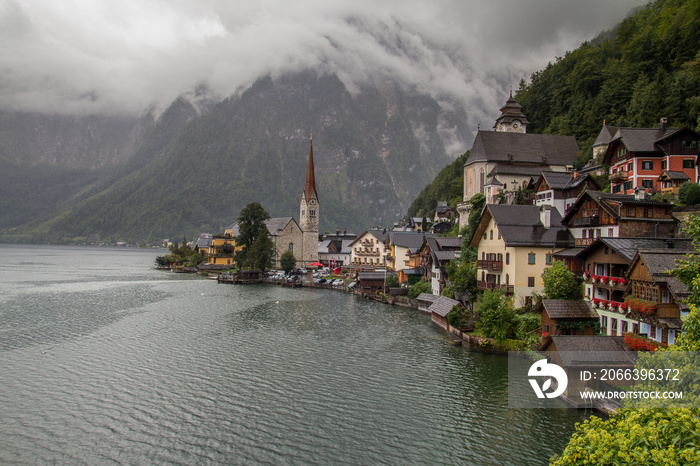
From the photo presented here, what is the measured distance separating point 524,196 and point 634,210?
26.7m

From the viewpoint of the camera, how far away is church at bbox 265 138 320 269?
12169cm

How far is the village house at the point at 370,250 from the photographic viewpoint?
100062 mm

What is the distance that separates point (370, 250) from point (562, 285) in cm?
6788

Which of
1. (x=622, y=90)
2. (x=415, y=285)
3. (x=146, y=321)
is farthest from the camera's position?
(x=622, y=90)

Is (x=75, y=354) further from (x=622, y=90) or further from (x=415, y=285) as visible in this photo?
(x=622, y=90)

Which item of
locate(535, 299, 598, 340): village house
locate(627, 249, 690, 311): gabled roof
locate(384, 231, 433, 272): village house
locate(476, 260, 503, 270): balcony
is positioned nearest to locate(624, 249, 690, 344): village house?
locate(627, 249, 690, 311): gabled roof

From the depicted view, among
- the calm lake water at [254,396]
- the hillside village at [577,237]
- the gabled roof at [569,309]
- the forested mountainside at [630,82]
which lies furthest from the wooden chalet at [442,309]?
the forested mountainside at [630,82]

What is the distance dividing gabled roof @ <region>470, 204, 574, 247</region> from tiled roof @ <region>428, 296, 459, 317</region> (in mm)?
8459

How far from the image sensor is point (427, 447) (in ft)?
68.9

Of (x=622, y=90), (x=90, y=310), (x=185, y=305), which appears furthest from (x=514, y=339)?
(x=622, y=90)

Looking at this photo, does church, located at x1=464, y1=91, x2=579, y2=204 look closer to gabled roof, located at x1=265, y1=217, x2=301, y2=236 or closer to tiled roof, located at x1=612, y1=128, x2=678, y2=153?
tiled roof, located at x1=612, y1=128, x2=678, y2=153

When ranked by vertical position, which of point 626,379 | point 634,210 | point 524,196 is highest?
point 524,196

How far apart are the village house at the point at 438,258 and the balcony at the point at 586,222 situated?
61.4ft

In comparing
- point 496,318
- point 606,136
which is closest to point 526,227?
point 496,318
